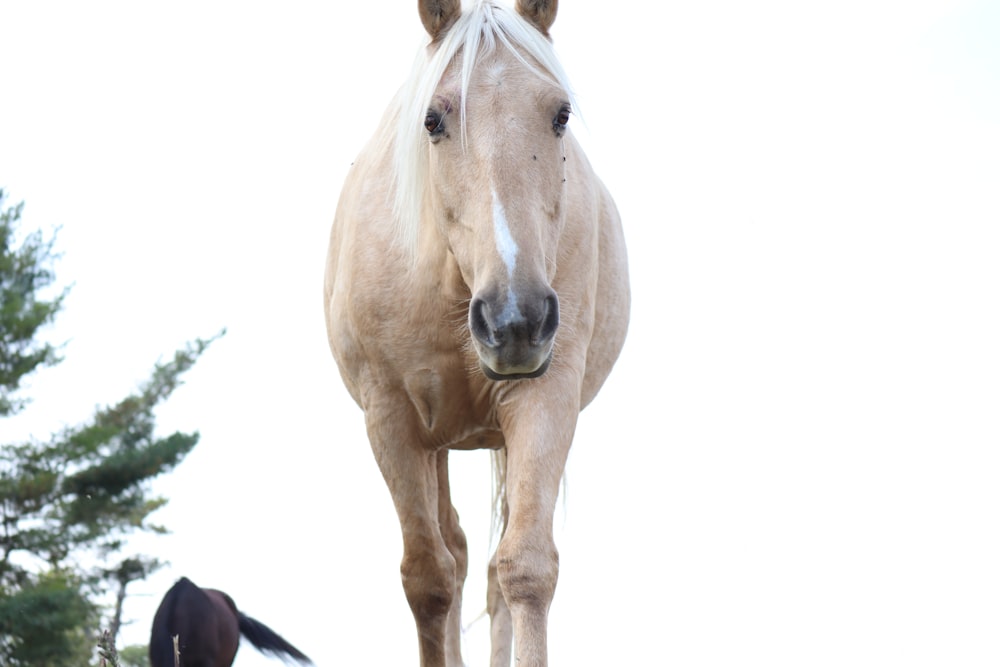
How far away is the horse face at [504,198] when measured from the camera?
11.1 feet

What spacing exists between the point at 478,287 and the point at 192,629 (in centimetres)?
380

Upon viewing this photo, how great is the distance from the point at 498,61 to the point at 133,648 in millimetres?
12005

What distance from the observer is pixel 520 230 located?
351 cm

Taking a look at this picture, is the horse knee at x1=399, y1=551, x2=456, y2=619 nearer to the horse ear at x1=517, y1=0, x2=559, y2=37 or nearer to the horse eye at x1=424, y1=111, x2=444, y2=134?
the horse eye at x1=424, y1=111, x2=444, y2=134

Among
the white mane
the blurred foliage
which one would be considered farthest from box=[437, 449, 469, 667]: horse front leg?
the blurred foliage

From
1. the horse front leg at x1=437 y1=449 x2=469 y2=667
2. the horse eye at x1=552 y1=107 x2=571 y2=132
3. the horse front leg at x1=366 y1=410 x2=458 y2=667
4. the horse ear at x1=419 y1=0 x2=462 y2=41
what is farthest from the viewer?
the horse front leg at x1=437 y1=449 x2=469 y2=667

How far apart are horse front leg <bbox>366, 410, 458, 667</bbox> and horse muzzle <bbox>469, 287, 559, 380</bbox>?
1.19m

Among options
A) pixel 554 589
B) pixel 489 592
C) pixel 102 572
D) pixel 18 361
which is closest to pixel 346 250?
pixel 554 589

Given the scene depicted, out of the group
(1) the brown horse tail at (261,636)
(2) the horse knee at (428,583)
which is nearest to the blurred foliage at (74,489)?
(1) the brown horse tail at (261,636)

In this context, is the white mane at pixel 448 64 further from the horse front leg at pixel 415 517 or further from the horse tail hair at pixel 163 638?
the horse tail hair at pixel 163 638

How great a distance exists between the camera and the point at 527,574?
368 cm

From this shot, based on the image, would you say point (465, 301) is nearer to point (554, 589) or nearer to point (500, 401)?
point (500, 401)

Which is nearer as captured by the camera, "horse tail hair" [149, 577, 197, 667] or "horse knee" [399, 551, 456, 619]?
"horse knee" [399, 551, 456, 619]

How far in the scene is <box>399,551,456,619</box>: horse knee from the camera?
4582 mm
